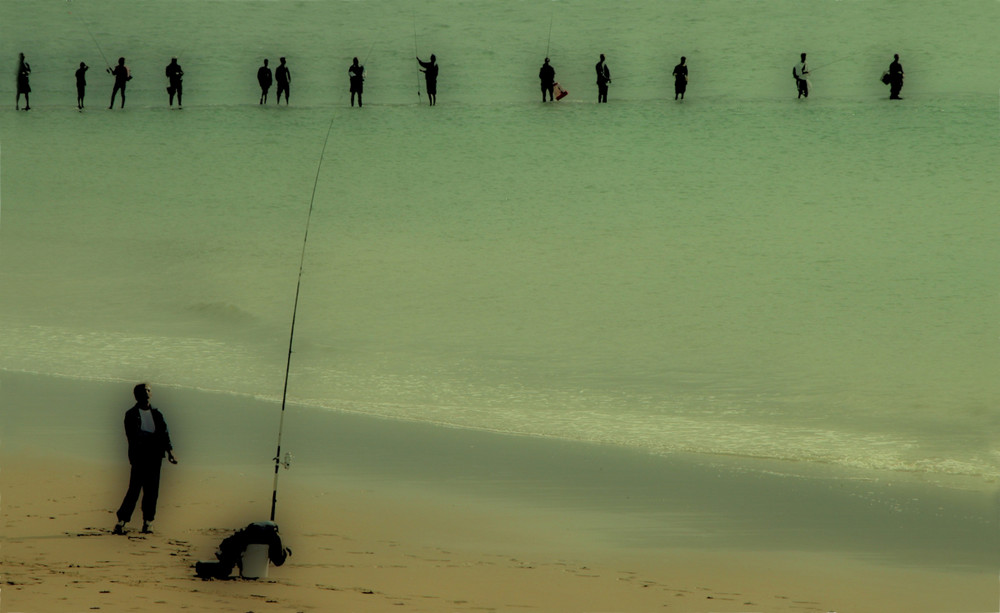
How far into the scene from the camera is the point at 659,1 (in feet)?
94.6

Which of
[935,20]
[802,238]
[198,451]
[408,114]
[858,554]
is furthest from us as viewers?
[935,20]

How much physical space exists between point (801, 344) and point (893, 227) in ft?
16.5

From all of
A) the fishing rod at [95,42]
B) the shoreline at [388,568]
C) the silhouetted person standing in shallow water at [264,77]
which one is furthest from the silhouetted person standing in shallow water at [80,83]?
the shoreline at [388,568]

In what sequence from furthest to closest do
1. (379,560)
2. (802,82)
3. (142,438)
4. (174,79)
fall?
(802,82), (174,79), (142,438), (379,560)

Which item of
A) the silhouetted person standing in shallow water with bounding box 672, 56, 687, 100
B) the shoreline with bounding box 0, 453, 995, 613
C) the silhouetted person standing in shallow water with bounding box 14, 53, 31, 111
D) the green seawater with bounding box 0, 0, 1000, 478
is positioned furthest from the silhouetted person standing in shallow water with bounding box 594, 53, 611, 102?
the shoreline with bounding box 0, 453, 995, 613

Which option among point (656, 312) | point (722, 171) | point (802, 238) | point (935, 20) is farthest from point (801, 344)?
point (935, 20)

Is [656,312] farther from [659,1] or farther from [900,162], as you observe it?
[659,1]

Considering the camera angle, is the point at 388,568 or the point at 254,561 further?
the point at 388,568

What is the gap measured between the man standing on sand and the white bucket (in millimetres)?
918

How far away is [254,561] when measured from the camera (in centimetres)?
552

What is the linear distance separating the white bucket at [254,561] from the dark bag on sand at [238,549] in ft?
0.10

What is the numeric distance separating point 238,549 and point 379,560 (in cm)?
85

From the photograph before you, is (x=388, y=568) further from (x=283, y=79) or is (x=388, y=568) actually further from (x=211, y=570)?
(x=283, y=79)

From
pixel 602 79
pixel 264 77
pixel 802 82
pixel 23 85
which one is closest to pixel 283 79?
pixel 264 77
